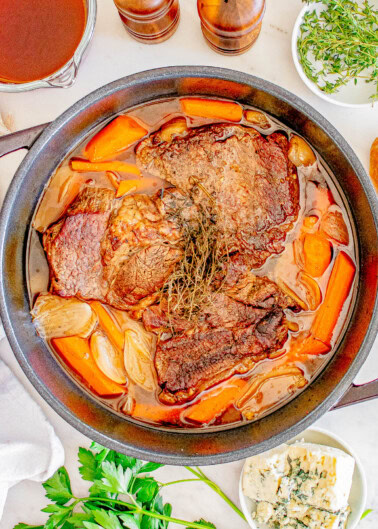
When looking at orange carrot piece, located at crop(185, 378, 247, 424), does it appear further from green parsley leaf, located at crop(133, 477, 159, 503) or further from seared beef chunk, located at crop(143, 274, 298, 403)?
green parsley leaf, located at crop(133, 477, 159, 503)

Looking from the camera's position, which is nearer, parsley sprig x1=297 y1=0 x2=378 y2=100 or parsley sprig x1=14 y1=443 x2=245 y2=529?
parsley sprig x1=297 y1=0 x2=378 y2=100

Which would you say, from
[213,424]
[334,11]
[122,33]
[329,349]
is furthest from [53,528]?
[334,11]

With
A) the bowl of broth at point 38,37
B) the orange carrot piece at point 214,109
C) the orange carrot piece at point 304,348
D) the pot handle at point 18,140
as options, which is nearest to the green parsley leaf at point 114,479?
the orange carrot piece at point 304,348

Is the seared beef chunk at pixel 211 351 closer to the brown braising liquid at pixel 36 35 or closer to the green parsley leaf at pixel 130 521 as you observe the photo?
the green parsley leaf at pixel 130 521

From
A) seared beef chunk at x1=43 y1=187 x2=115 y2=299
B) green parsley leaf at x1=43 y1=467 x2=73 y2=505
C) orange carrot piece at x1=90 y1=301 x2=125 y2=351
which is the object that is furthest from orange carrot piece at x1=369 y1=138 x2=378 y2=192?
green parsley leaf at x1=43 y1=467 x2=73 y2=505

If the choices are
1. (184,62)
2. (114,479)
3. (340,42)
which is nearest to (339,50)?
(340,42)
